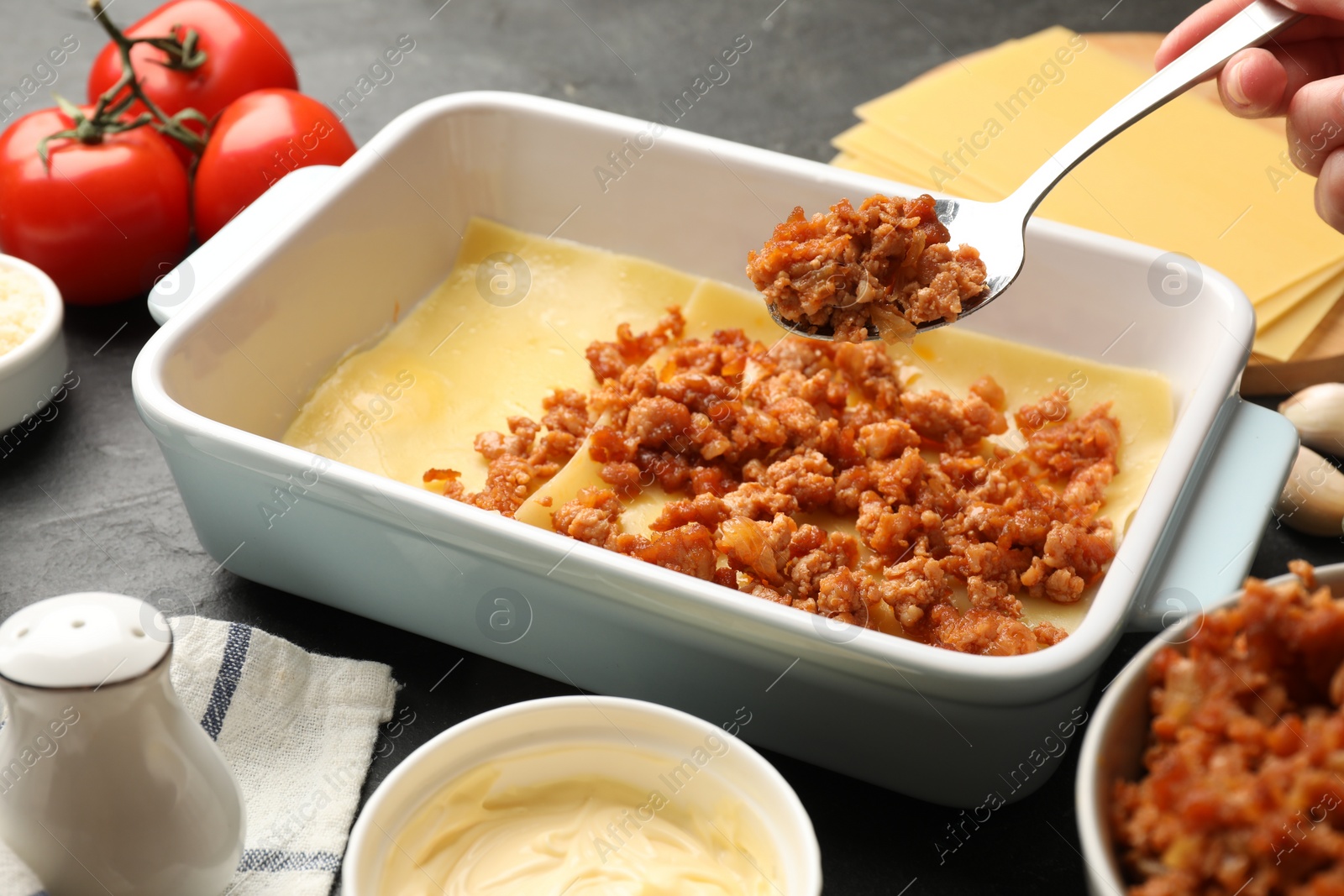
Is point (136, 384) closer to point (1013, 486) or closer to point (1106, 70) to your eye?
point (1013, 486)

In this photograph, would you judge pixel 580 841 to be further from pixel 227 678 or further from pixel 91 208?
pixel 91 208

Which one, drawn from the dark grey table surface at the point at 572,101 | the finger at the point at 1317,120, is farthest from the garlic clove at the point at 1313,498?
the finger at the point at 1317,120

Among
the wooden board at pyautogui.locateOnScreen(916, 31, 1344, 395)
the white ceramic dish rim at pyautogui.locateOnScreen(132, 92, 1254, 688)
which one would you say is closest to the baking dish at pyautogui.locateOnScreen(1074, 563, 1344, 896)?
the white ceramic dish rim at pyautogui.locateOnScreen(132, 92, 1254, 688)

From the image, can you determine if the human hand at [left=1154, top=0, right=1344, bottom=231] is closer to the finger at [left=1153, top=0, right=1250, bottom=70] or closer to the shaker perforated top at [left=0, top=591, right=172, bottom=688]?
the finger at [left=1153, top=0, right=1250, bottom=70]

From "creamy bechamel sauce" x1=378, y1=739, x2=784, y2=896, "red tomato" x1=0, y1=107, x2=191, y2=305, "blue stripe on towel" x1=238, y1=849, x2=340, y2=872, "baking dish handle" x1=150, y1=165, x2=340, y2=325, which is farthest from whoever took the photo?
"red tomato" x1=0, y1=107, x2=191, y2=305

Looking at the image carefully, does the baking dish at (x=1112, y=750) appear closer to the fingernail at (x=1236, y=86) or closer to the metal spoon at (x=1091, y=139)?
the metal spoon at (x=1091, y=139)
